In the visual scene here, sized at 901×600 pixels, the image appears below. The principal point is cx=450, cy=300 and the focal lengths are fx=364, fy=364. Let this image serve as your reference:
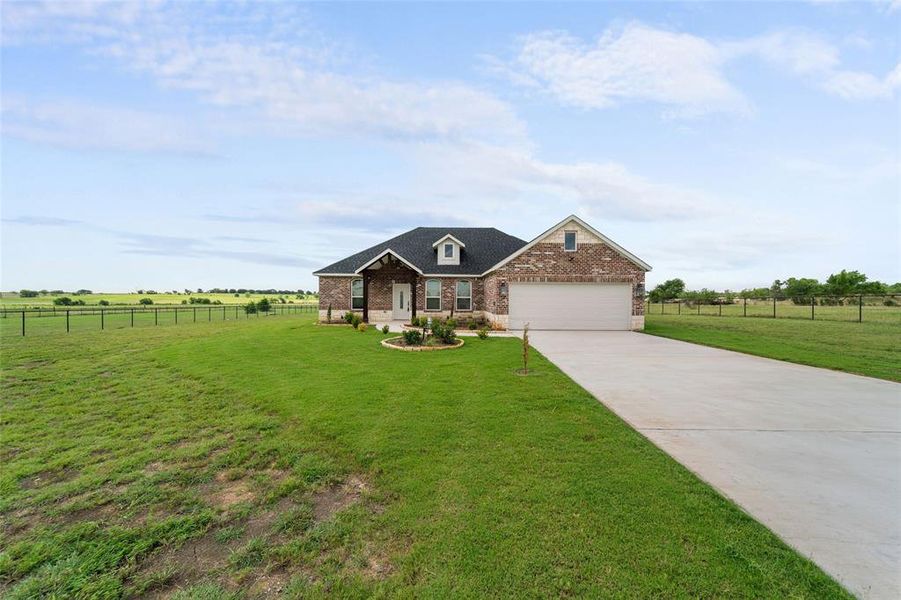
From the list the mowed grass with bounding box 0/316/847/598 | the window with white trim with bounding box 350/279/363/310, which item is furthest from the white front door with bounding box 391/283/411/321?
the mowed grass with bounding box 0/316/847/598

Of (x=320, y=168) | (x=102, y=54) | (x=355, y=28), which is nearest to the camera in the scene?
(x=102, y=54)

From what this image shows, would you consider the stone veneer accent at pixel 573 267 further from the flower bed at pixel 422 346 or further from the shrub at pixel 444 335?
the flower bed at pixel 422 346

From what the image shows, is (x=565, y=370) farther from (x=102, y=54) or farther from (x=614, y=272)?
(x=102, y=54)

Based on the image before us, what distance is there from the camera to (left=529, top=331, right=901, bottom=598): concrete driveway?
2879mm

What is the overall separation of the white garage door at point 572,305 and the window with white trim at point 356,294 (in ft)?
31.8

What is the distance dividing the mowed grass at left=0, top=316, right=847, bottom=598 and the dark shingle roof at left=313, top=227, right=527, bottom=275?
1603cm

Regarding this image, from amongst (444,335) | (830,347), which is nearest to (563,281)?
(444,335)

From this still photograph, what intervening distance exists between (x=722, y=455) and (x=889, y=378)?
25.6 feet

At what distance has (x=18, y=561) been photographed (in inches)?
112

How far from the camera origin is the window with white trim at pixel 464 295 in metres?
22.4

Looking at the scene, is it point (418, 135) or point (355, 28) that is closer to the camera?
point (355, 28)

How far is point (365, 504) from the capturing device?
3.52 meters

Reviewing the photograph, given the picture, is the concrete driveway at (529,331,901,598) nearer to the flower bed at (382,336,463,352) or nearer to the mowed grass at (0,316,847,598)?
the mowed grass at (0,316,847,598)

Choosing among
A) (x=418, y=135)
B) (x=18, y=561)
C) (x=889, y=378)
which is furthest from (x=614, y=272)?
(x=18, y=561)
